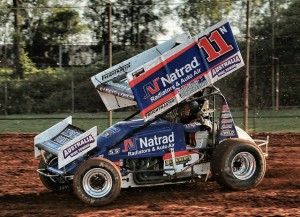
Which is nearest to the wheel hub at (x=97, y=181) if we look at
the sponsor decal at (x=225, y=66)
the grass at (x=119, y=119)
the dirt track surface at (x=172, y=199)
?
the dirt track surface at (x=172, y=199)

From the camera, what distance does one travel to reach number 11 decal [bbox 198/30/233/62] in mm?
7496

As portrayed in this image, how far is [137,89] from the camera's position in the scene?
23.8 ft

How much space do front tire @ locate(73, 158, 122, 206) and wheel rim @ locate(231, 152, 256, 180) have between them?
1.71 m

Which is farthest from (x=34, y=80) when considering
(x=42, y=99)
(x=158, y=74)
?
(x=158, y=74)

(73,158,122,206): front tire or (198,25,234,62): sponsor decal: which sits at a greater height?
(198,25,234,62): sponsor decal

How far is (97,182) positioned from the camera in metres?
7.18

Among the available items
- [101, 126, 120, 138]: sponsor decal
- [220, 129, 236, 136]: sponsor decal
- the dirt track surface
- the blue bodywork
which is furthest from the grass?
the blue bodywork

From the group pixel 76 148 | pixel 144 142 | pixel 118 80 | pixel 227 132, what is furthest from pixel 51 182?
pixel 227 132

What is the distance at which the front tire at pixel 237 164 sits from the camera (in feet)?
24.7

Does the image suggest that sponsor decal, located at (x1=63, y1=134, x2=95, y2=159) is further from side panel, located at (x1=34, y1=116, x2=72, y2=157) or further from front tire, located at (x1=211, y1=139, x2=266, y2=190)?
front tire, located at (x1=211, y1=139, x2=266, y2=190)

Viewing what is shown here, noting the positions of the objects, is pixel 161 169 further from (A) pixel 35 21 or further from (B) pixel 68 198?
(A) pixel 35 21

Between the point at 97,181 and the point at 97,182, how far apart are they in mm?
14

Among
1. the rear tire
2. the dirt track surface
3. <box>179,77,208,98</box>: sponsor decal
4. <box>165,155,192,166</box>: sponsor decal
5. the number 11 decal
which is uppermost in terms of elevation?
the number 11 decal

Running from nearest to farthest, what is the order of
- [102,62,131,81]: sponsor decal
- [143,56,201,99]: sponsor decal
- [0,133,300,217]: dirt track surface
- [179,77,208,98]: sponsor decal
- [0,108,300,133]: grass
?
[0,133,300,217]: dirt track surface → [143,56,201,99]: sponsor decal → [179,77,208,98]: sponsor decal → [102,62,131,81]: sponsor decal → [0,108,300,133]: grass
